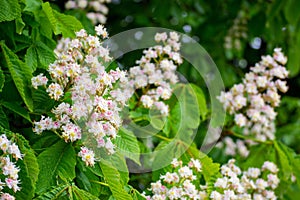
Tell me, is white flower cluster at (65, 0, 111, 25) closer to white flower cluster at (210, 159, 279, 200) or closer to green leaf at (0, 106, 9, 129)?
white flower cluster at (210, 159, 279, 200)

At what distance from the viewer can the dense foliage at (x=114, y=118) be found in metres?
1.60

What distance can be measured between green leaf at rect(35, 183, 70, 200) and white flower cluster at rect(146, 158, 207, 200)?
0.37 metres

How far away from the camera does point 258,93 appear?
2512mm

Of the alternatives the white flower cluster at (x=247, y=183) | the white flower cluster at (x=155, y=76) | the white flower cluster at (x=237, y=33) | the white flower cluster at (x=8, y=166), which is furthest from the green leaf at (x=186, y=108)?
the white flower cluster at (x=237, y=33)

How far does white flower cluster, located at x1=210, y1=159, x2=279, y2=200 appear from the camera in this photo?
2008 mm

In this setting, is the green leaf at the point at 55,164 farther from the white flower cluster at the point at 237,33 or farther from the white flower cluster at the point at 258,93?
the white flower cluster at the point at 237,33

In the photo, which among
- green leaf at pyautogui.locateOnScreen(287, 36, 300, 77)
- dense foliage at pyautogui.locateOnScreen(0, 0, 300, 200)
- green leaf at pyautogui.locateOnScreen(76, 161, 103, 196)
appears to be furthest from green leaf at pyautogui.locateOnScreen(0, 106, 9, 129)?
green leaf at pyautogui.locateOnScreen(287, 36, 300, 77)

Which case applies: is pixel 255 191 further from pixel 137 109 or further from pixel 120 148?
pixel 120 148

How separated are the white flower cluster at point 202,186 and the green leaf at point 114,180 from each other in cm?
22

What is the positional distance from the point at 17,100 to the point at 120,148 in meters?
0.35

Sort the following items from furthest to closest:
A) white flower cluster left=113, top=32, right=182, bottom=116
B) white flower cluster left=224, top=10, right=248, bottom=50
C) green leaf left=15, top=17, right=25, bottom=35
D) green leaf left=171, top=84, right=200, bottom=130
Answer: white flower cluster left=224, top=10, right=248, bottom=50 < green leaf left=171, top=84, right=200, bottom=130 < white flower cluster left=113, top=32, right=182, bottom=116 < green leaf left=15, top=17, right=25, bottom=35

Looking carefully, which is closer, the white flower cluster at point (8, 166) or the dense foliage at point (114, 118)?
the white flower cluster at point (8, 166)

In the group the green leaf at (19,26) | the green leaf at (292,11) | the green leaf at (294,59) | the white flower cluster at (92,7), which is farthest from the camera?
the green leaf at (294,59)

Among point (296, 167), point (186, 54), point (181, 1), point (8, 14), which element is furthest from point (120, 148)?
point (181, 1)
